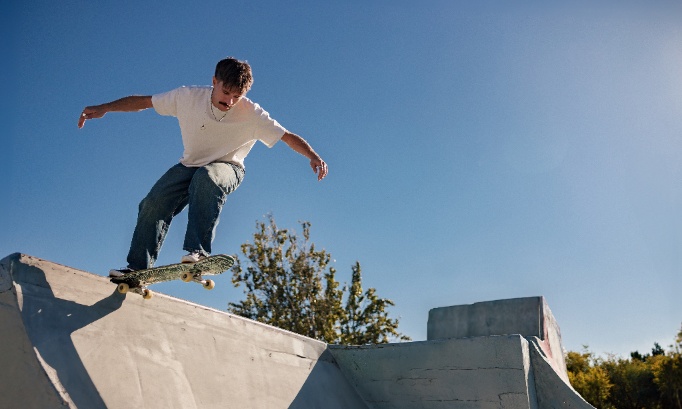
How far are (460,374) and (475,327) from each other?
334 cm

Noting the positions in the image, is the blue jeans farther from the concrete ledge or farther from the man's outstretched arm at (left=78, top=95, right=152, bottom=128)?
the concrete ledge

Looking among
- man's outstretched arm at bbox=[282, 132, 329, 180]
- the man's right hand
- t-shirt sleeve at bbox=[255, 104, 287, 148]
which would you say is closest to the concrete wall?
man's outstretched arm at bbox=[282, 132, 329, 180]

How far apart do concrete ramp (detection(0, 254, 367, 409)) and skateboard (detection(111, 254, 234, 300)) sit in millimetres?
93

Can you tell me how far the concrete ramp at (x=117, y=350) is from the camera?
2.97m

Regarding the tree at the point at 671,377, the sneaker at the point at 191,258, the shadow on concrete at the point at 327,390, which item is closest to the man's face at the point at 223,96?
the sneaker at the point at 191,258

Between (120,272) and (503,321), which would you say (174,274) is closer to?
(120,272)

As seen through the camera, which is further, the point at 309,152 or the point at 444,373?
the point at 444,373

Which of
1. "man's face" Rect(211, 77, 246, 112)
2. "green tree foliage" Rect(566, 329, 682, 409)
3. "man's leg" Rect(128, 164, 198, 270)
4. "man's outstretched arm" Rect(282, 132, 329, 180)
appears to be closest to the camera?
"man's face" Rect(211, 77, 246, 112)

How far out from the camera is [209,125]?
387cm

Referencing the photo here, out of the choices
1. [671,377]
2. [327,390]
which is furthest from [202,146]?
[671,377]

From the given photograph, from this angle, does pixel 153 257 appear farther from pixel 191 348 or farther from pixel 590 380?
pixel 590 380

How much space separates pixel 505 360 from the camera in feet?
17.4

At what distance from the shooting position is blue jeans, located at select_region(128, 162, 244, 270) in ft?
12.0

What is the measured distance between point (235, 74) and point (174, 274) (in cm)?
139
